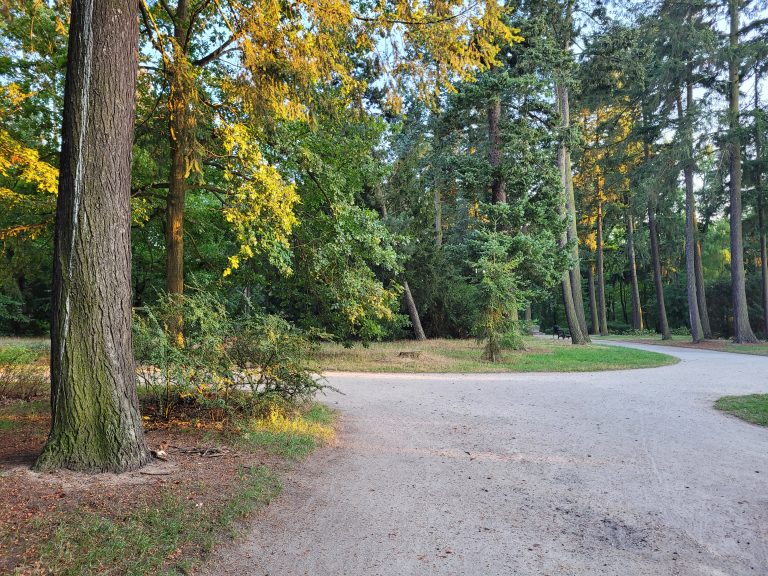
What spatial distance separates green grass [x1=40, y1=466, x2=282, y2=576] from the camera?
9.06ft

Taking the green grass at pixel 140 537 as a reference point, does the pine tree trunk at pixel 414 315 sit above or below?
above

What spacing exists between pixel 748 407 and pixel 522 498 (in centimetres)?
590

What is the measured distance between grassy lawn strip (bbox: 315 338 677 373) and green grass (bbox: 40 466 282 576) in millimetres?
9835

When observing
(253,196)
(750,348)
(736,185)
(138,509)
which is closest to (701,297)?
(736,185)

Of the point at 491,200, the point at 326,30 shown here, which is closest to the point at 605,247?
the point at 491,200

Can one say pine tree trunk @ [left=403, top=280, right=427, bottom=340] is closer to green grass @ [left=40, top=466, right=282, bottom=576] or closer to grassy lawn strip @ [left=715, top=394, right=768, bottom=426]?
grassy lawn strip @ [left=715, top=394, right=768, bottom=426]

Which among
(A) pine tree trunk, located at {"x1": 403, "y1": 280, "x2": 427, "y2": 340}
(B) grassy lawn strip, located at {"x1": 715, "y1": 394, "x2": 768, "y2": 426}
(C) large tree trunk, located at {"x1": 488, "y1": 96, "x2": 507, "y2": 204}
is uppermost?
(C) large tree trunk, located at {"x1": 488, "y1": 96, "x2": 507, "y2": 204}

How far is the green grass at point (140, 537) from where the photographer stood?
2.76 m

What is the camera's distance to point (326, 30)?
6184 millimetres

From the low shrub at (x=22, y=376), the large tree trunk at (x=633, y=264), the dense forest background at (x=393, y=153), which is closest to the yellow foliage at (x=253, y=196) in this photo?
the dense forest background at (x=393, y=153)

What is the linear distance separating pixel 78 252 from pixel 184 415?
2.99 m

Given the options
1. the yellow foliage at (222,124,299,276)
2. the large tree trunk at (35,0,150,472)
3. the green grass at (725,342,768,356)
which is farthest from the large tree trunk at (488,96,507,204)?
the large tree trunk at (35,0,150,472)

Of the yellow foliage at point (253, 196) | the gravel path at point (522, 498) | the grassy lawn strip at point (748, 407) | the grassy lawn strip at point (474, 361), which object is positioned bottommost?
the gravel path at point (522, 498)

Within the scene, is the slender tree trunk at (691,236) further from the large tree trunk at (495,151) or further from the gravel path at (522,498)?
the gravel path at (522,498)
